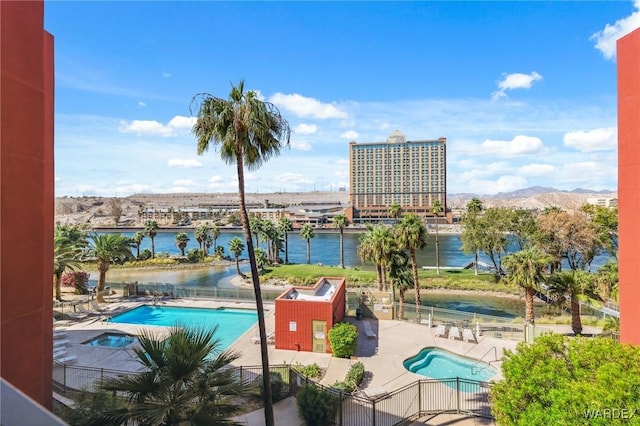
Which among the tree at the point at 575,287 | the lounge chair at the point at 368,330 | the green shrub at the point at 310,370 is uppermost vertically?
the tree at the point at 575,287

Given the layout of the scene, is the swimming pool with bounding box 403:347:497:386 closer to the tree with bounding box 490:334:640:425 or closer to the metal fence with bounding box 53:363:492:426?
the metal fence with bounding box 53:363:492:426

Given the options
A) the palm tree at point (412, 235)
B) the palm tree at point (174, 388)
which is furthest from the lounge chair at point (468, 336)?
the palm tree at point (174, 388)

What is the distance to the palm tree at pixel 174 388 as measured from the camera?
532cm

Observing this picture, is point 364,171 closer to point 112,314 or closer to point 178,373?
point 112,314

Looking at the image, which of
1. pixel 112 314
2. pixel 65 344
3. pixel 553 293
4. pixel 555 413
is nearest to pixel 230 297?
pixel 112 314

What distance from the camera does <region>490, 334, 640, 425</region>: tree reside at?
5.52 meters

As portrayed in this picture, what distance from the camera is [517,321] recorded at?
20.8 metres

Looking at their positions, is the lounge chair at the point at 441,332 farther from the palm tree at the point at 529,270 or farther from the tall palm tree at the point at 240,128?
the tall palm tree at the point at 240,128

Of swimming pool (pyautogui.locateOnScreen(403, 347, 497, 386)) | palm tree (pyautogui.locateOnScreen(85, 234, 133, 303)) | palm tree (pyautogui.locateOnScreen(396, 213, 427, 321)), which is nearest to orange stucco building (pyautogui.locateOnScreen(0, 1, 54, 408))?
swimming pool (pyautogui.locateOnScreen(403, 347, 497, 386))

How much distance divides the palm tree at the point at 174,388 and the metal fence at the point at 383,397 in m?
4.13

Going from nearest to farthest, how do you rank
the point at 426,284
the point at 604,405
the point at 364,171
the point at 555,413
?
the point at 604,405 < the point at 555,413 < the point at 426,284 < the point at 364,171

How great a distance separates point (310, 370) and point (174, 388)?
29.8 feet

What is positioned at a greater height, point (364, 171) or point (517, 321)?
point (364, 171)

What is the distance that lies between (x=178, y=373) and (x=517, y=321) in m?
20.9
